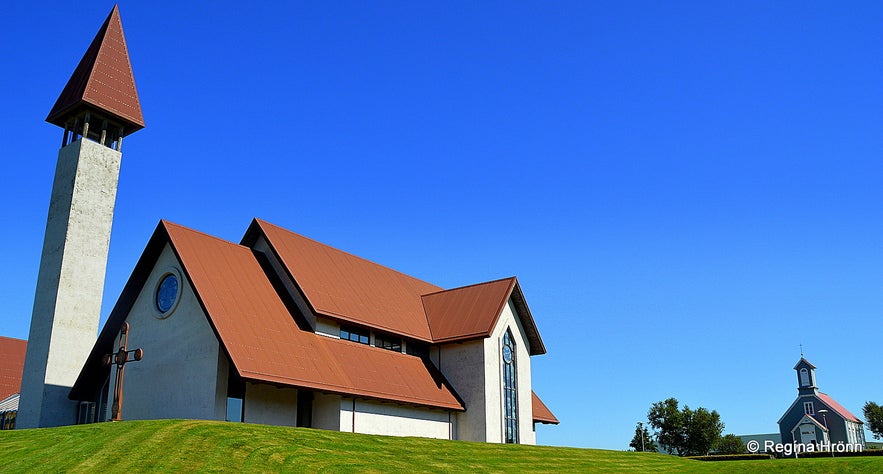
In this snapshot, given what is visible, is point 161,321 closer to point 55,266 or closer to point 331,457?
point 55,266

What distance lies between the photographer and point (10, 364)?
47.4m

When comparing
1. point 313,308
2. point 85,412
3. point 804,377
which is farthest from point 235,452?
point 804,377

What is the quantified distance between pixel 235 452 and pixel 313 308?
37.8 ft

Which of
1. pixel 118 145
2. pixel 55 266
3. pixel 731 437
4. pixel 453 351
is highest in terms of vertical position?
pixel 118 145

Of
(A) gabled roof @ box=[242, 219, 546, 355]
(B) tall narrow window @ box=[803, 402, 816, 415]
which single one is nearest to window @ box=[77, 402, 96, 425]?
(A) gabled roof @ box=[242, 219, 546, 355]

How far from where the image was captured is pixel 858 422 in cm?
8100

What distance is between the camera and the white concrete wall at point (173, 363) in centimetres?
2578

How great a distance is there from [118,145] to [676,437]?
52908 mm

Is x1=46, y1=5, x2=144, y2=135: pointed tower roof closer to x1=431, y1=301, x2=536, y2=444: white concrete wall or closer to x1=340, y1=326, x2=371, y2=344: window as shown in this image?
x1=340, y1=326, x2=371, y2=344: window

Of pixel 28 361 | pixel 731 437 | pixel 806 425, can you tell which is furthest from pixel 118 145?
pixel 806 425

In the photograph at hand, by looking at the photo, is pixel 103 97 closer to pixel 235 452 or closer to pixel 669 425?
pixel 235 452

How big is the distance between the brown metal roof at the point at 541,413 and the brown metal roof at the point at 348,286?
8437 mm

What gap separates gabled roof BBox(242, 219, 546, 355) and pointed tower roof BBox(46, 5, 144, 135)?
26.6ft

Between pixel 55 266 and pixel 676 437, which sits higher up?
pixel 55 266
